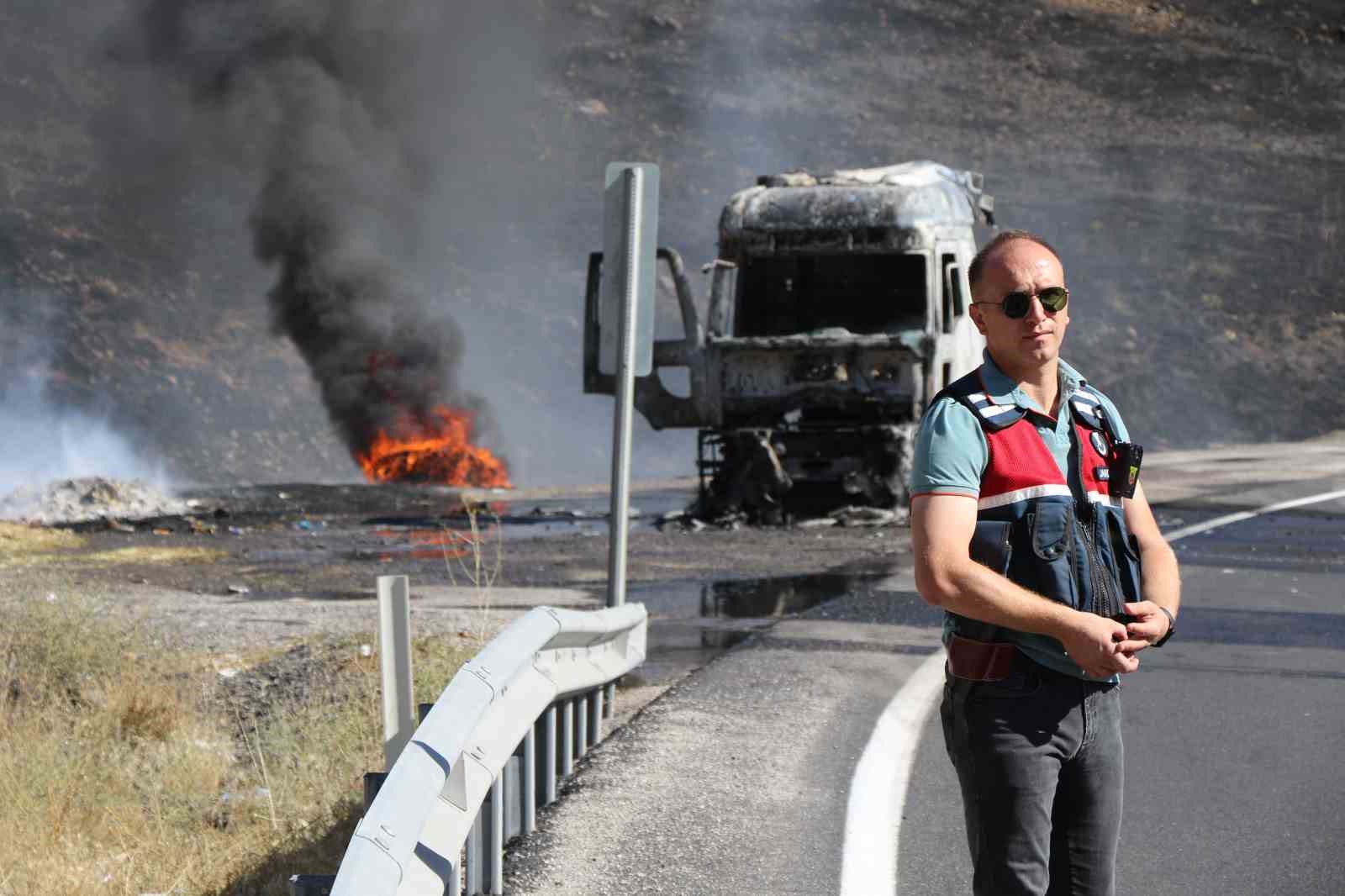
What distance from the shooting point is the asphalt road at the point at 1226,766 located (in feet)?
18.5

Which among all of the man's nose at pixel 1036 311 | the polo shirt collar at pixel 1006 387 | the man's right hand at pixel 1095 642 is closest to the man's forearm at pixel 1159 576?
the man's right hand at pixel 1095 642

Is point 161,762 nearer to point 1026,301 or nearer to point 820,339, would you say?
point 1026,301

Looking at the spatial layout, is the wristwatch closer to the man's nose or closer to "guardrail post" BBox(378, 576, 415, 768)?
the man's nose

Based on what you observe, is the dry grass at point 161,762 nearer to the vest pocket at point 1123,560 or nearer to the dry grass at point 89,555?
the vest pocket at point 1123,560

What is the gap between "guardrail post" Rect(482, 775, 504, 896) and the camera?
5.00 m

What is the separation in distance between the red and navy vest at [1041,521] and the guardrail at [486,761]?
1.21 m

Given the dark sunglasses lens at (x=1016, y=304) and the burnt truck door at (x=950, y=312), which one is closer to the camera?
the dark sunglasses lens at (x=1016, y=304)

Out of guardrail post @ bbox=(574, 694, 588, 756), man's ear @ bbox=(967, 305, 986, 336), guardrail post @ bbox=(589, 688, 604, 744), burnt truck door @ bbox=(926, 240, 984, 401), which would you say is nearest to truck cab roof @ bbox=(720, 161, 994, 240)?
burnt truck door @ bbox=(926, 240, 984, 401)

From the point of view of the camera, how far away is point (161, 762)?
26.8ft

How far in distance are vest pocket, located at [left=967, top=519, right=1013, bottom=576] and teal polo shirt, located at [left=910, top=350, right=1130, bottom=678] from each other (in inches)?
2.7

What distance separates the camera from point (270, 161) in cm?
4075

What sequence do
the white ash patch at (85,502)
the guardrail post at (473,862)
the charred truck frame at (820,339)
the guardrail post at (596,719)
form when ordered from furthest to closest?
the white ash patch at (85,502) < the charred truck frame at (820,339) < the guardrail post at (596,719) < the guardrail post at (473,862)

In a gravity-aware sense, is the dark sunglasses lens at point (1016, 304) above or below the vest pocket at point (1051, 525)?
above

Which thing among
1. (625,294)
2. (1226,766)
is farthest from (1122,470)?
(625,294)
